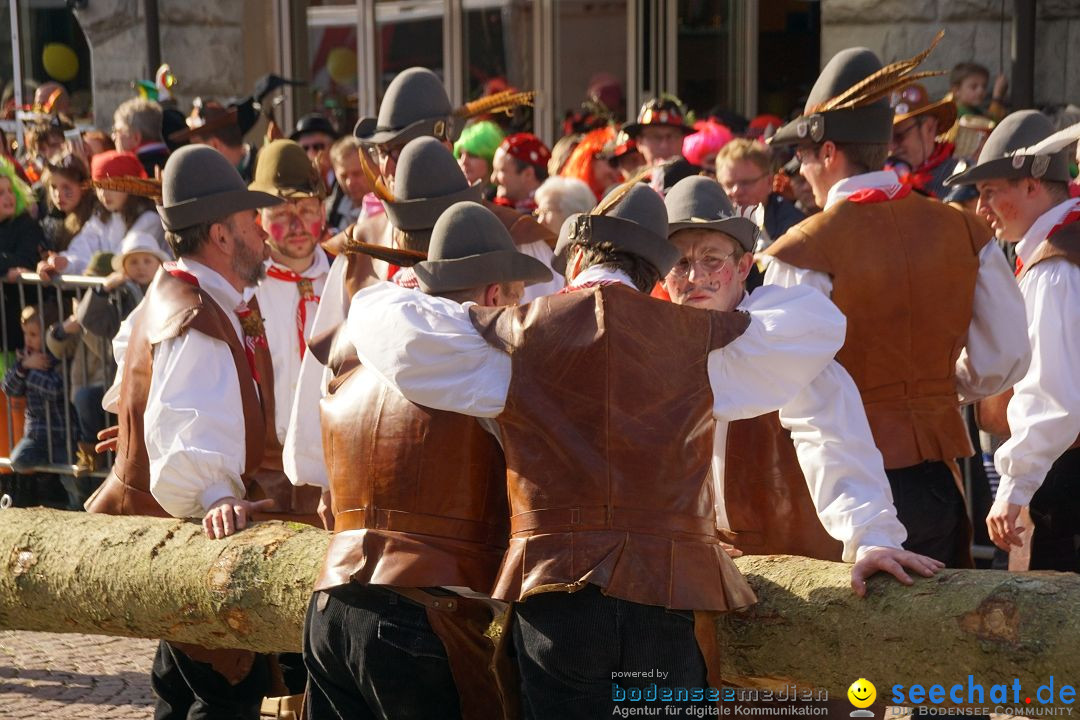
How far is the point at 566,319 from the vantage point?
10.0ft

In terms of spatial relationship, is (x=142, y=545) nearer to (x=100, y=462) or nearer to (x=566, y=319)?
(x=566, y=319)

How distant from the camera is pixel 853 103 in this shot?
454 centimetres

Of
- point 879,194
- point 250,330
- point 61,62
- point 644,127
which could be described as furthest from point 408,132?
point 61,62

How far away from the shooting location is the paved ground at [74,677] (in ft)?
17.9

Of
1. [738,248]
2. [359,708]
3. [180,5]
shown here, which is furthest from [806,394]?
[180,5]

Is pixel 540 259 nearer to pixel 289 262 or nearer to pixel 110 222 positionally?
pixel 289 262

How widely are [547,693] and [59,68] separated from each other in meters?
12.4

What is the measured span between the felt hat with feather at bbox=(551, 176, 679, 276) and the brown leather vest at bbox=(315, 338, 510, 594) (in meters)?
0.46

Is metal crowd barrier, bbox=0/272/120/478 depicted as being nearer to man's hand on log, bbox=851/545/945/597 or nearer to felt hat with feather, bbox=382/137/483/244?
felt hat with feather, bbox=382/137/483/244

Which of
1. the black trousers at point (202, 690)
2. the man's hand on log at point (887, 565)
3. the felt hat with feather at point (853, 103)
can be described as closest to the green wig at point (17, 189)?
the black trousers at point (202, 690)

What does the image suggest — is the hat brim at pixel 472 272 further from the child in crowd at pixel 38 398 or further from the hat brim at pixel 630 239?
the child in crowd at pixel 38 398

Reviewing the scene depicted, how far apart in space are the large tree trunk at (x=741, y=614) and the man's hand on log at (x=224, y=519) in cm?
3

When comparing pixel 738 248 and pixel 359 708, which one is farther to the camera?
pixel 738 248

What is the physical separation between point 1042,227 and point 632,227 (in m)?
2.13
